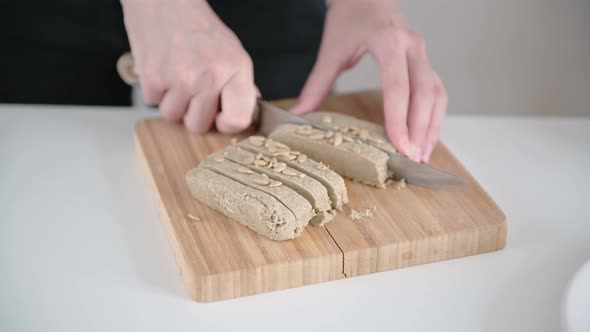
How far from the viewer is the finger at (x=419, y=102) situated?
1896 millimetres

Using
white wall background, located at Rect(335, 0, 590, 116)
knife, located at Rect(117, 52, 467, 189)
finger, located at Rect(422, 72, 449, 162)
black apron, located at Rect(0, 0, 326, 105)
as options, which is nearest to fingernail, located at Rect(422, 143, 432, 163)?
finger, located at Rect(422, 72, 449, 162)

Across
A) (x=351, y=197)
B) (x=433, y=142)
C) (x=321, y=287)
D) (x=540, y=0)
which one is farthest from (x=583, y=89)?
(x=321, y=287)

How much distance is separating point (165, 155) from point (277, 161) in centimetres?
33

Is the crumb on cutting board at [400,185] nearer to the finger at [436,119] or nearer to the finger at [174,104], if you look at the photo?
the finger at [436,119]

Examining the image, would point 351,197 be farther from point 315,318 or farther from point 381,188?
point 315,318

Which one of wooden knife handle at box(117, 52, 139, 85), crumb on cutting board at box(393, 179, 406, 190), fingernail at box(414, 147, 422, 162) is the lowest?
crumb on cutting board at box(393, 179, 406, 190)

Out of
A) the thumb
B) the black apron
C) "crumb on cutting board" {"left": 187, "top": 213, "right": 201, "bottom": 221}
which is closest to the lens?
"crumb on cutting board" {"left": 187, "top": 213, "right": 201, "bottom": 221}

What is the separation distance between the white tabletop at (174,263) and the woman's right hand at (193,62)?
0.22 m

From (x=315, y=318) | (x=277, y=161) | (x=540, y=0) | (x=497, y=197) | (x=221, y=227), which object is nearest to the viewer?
(x=315, y=318)

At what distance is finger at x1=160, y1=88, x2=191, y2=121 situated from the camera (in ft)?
6.40

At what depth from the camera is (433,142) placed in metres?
1.92

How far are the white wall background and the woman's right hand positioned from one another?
81.0 inches

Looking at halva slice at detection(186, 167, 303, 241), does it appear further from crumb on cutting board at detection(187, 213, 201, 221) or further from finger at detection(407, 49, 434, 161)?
finger at detection(407, 49, 434, 161)

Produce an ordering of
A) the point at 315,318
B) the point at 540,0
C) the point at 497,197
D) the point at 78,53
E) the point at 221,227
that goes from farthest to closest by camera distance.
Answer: the point at 540,0 < the point at 78,53 < the point at 497,197 < the point at 221,227 < the point at 315,318
